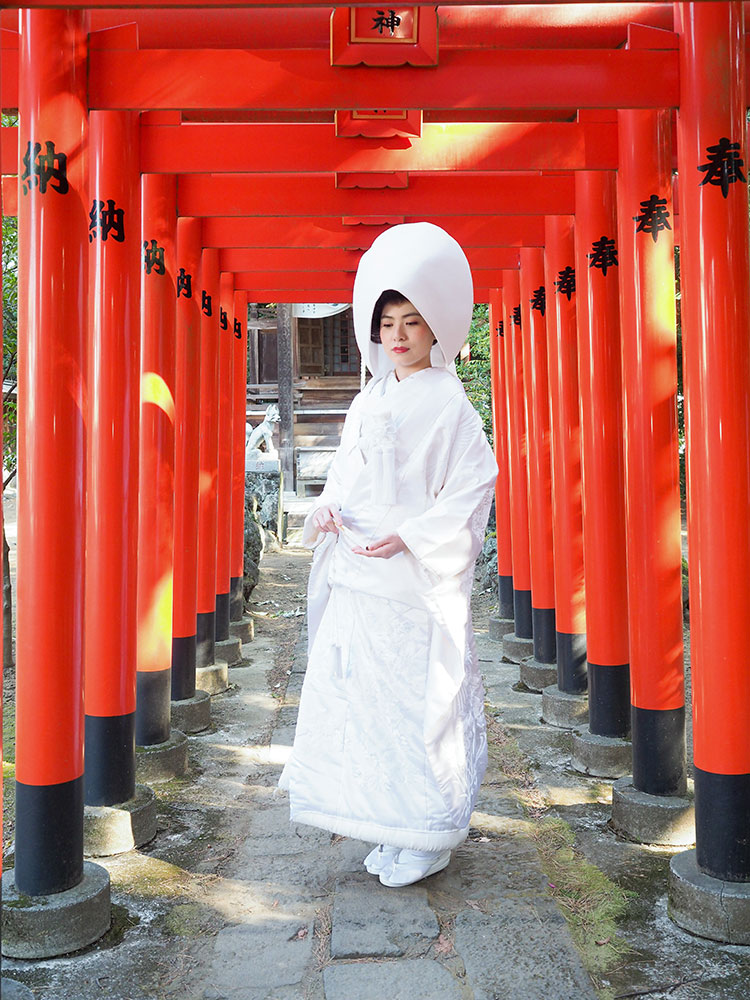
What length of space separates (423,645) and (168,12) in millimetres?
2683

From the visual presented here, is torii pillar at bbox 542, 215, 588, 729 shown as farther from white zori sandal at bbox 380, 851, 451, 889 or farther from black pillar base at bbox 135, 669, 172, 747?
white zori sandal at bbox 380, 851, 451, 889

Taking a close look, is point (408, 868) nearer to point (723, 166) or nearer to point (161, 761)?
point (161, 761)

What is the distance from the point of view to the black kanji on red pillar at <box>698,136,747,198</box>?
303 cm

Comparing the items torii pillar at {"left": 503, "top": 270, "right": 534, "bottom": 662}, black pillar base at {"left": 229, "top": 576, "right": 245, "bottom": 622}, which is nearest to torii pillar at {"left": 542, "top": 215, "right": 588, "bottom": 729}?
torii pillar at {"left": 503, "top": 270, "right": 534, "bottom": 662}

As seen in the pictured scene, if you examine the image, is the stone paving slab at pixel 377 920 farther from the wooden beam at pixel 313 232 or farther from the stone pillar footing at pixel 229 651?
the stone pillar footing at pixel 229 651

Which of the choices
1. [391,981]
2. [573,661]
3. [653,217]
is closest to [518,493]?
[573,661]

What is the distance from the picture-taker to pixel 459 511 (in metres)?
3.19

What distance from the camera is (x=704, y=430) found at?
3.05m

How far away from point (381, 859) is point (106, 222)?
2704 mm

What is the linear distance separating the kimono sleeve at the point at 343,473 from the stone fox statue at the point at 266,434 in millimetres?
12904

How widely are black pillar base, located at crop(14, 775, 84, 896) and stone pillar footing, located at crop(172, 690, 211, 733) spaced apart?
8.61ft

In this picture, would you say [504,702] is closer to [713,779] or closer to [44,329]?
[713,779]

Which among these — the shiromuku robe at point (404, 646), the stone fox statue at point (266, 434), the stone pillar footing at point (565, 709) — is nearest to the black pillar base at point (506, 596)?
the stone pillar footing at point (565, 709)

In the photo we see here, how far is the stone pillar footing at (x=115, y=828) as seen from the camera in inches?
144
